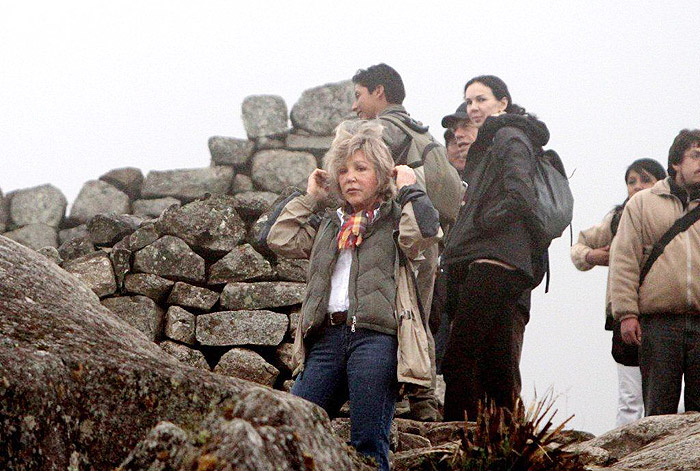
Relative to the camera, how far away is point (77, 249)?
363 inches

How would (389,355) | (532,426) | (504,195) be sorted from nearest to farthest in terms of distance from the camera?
(532,426) < (389,355) < (504,195)

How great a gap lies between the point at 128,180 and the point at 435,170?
23.4 feet

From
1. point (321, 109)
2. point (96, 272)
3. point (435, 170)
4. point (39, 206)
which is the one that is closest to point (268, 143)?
point (321, 109)

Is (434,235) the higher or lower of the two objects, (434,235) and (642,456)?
the higher

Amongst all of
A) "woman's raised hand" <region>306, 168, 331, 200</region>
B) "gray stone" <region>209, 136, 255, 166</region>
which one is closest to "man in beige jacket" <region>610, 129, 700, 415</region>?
"woman's raised hand" <region>306, 168, 331, 200</region>

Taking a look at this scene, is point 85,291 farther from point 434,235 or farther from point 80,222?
point 80,222

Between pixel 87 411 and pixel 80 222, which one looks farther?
pixel 80 222

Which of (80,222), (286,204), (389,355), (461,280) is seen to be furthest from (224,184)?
(389,355)

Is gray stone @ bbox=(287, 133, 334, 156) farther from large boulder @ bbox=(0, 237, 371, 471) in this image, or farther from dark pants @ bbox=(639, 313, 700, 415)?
large boulder @ bbox=(0, 237, 371, 471)

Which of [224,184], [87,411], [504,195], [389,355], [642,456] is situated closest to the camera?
[87,411]

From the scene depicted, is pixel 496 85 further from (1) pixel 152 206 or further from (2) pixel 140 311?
(1) pixel 152 206

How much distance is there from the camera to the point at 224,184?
11.7m

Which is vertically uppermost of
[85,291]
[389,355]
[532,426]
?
[85,291]

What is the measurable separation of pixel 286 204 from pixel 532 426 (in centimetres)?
159
